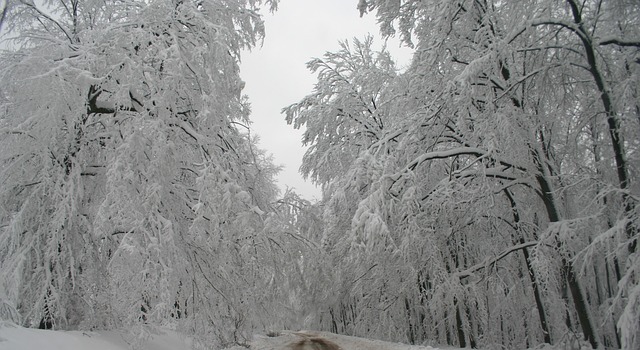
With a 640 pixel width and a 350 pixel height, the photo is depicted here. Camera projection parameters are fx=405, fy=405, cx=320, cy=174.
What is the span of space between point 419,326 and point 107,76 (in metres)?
12.9

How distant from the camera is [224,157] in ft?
24.3

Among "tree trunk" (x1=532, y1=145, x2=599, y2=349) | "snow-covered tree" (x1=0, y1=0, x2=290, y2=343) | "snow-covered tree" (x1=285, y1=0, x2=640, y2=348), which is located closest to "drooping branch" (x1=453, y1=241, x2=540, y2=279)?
"snow-covered tree" (x1=285, y1=0, x2=640, y2=348)

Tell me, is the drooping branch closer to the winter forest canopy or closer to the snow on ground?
the winter forest canopy

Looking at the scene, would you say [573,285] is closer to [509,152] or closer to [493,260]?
[493,260]

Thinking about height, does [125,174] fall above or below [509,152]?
below

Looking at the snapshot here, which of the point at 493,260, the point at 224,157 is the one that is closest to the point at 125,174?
the point at 224,157

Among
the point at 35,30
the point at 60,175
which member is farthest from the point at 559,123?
the point at 35,30

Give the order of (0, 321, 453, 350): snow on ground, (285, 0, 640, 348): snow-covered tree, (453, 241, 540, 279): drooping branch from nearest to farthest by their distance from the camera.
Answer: (0, 321, 453, 350): snow on ground, (285, 0, 640, 348): snow-covered tree, (453, 241, 540, 279): drooping branch

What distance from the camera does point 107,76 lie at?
266 inches

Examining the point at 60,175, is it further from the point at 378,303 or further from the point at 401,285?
the point at 378,303

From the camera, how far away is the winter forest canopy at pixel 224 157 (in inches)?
242

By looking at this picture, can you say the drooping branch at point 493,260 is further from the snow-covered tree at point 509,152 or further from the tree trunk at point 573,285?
the tree trunk at point 573,285

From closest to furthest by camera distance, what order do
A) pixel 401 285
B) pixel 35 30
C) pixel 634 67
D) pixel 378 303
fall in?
1. pixel 634 67
2. pixel 35 30
3. pixel 401 285
4. pixel 378 303

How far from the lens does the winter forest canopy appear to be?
6141mm
